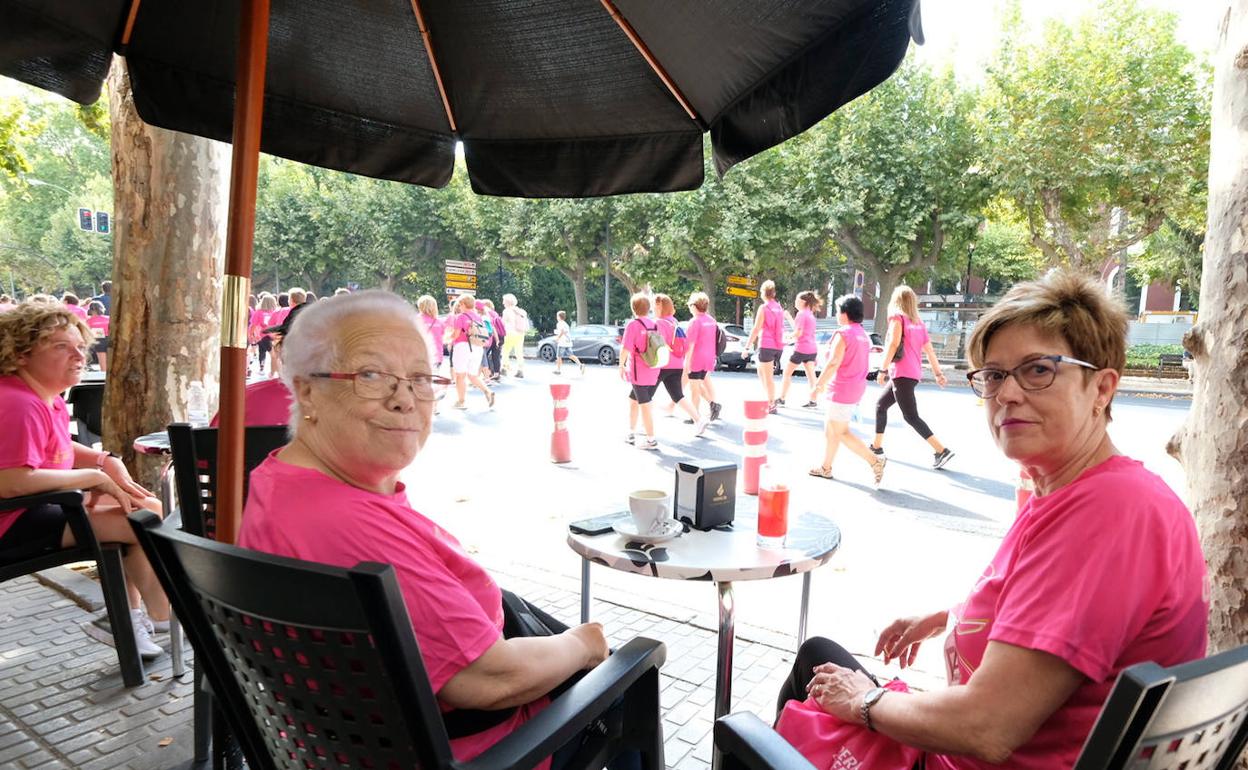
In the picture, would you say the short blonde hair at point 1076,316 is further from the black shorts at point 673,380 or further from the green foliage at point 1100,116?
the green foliage at point 1100,116

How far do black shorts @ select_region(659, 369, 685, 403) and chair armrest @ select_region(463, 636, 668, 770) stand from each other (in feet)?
24.9

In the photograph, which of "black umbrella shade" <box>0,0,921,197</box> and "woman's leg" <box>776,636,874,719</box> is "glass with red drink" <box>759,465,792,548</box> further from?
"black umbrella shade" <box>0,0,921,197</box>

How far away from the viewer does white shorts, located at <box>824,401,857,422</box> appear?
700 centimetres

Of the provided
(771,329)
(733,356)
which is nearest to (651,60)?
(771,329)

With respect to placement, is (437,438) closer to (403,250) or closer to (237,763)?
(237,763)

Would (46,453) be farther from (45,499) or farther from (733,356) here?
(733,356)

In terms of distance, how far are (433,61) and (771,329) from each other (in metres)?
9.26

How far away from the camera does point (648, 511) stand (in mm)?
2451

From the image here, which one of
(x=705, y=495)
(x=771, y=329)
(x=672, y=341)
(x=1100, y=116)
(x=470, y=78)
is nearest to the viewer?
(x=705, y=495)

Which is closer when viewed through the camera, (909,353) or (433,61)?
(433,61)

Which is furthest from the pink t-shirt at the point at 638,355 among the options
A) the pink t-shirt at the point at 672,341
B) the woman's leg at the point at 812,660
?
the woman's leg at the point at 812,660

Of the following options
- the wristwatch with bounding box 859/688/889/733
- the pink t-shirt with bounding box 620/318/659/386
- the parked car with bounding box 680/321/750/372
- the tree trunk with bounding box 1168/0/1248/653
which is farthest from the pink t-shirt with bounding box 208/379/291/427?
the parked car with bounding box 680/321/750/372

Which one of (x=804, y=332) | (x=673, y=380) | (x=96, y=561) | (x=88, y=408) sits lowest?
(x=96, y=561)

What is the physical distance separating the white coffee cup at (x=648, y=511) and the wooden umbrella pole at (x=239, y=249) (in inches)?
48.0
